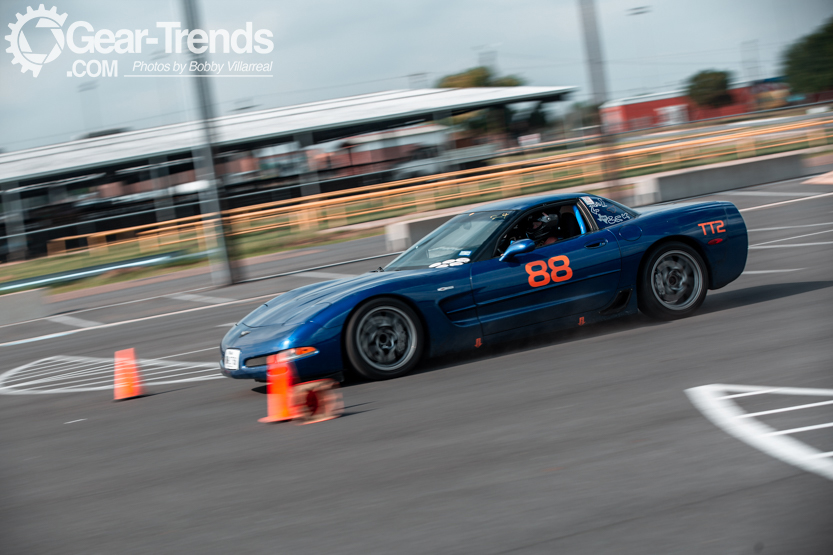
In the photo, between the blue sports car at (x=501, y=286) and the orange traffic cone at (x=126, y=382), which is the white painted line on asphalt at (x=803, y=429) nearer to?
the blue sports car at (x=501, y=286)

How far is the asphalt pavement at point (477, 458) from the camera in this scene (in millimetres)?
3301

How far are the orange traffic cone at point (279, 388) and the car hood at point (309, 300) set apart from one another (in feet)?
1.16

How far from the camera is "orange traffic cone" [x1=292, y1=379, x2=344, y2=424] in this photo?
17.5 feet

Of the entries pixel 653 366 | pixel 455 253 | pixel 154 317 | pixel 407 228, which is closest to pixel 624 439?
pixel 653 366

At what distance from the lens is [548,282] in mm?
6574

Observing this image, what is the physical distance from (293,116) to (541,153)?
11.5 metres

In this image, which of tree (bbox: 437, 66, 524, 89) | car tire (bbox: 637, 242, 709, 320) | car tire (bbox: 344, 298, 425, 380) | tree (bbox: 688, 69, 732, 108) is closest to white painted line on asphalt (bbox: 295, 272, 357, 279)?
car tire (bbox: 637, 242, 709, 320)

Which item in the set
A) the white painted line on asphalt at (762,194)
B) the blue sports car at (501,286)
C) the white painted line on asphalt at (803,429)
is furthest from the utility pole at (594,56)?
→ the white painted line on asphalt at (803,429)

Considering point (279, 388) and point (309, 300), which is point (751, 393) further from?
point (309, 300)

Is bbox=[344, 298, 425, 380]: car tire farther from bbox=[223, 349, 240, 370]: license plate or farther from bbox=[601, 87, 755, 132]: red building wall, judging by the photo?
bbox=[601, 87, 755, 132]: red building wall

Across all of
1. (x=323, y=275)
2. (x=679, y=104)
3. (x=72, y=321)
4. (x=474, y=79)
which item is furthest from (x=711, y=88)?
(x=72, y=321)

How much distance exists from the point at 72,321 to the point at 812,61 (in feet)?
157

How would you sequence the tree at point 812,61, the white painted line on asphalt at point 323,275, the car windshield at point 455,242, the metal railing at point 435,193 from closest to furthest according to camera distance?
the car windshield at point 455,242, the white painted line on asphalt at point 323,275, the metal railing at point 435,193, the tree at point 812,61

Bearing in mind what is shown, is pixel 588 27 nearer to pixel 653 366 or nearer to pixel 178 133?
pixel 653 366
